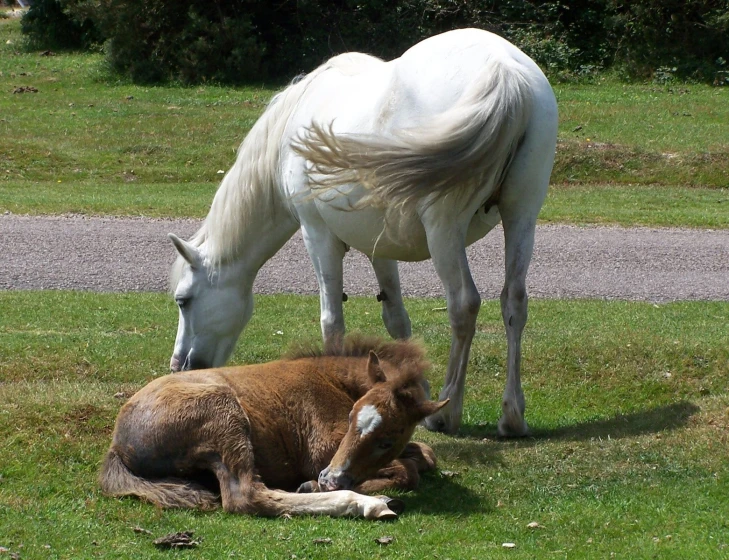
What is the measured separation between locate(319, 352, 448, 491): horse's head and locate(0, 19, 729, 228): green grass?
9.34 metres

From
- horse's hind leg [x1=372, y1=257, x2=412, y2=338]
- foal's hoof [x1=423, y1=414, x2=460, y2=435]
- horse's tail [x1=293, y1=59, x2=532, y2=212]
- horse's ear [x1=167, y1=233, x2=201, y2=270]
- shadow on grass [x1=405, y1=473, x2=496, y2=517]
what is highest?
horse's tail [x1=293, y1=59, x2=532, y2=212]

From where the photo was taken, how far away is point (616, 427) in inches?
258

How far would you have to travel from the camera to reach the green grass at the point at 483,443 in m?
4.69

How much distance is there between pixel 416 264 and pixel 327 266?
5.81 metres

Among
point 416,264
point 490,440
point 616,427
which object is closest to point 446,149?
point 490,440

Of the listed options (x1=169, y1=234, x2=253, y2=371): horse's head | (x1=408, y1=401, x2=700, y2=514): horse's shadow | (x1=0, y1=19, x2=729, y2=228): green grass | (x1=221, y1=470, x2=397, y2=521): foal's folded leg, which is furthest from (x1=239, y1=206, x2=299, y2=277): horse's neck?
(x1=0, y1=19, x2=729, y2=228): green grass

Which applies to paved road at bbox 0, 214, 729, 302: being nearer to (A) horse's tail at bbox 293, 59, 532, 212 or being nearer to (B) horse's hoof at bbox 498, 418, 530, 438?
(B) horse's hoof at bbox 498, 418, 530, 438

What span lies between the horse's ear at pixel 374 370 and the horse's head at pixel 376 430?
0.35 ft

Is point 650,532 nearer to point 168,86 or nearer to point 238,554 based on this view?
point 238,554

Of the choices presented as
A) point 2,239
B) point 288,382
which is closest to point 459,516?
point 288,382

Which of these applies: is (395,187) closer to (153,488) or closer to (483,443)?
(483,443)

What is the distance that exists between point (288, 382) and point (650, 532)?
2.11 metres

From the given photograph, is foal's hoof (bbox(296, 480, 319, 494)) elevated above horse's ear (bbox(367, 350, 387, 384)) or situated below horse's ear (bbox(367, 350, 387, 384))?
below

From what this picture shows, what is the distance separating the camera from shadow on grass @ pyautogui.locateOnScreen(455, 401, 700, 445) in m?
6.36
